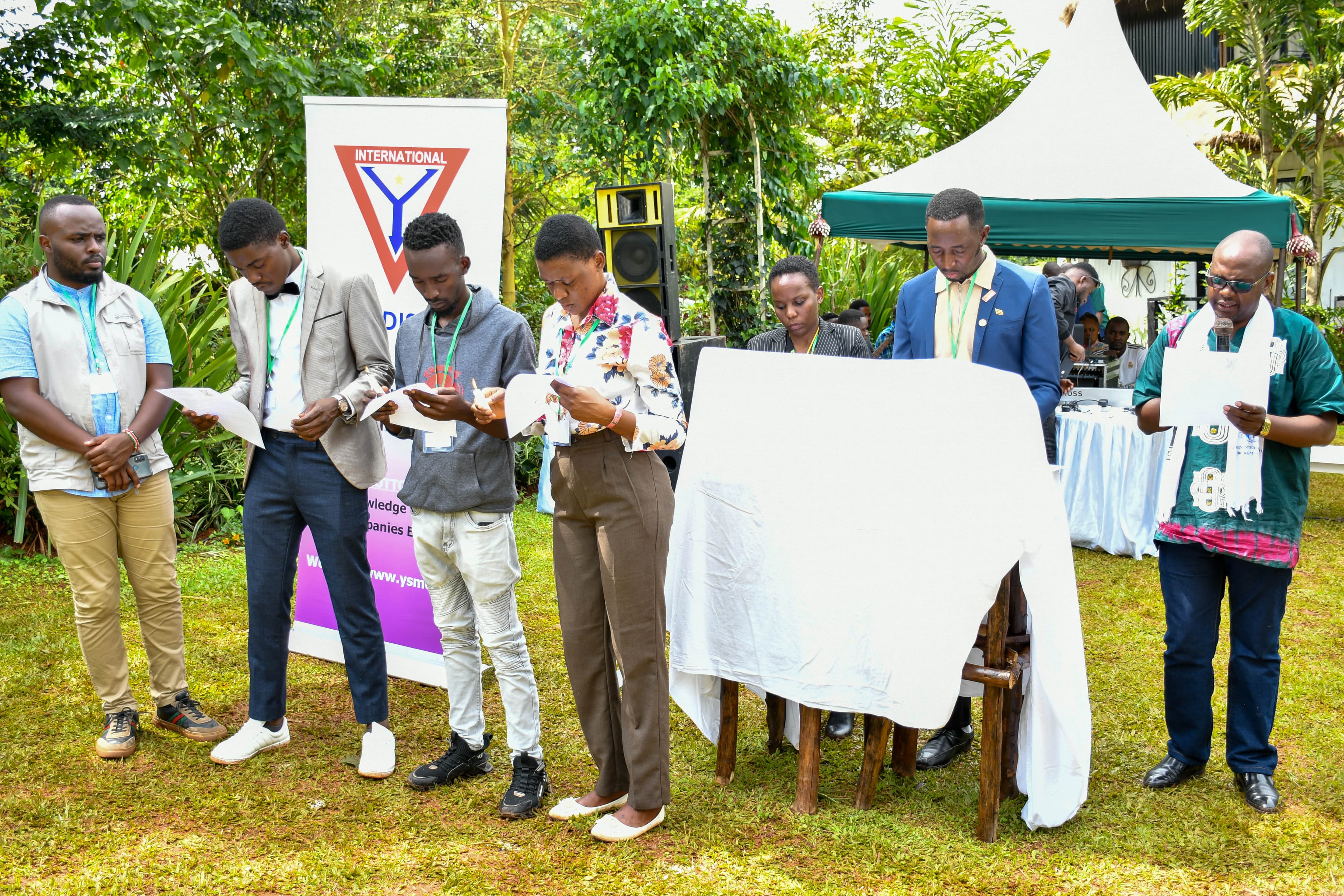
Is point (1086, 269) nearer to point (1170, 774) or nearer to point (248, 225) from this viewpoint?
point (1170, 774)

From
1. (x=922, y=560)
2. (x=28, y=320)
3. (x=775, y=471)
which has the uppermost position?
(x=28, y=320)

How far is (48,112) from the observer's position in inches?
277

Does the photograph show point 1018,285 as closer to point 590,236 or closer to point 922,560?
point 922,560

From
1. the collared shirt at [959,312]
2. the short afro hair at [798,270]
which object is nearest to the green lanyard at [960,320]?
the collared shirt at [959,312]

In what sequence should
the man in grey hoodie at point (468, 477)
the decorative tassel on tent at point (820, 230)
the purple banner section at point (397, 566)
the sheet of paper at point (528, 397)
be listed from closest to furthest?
1. the sheet of paper at point (528, 397)
2. the man in grey hoodie at point (468, 477)
3. the purple banner section at point (397, 566)
4. the decorative tassel on tent at point (820, 230)

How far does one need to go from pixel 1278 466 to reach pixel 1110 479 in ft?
12.8

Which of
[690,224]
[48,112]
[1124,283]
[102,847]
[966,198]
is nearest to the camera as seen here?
[102,847]

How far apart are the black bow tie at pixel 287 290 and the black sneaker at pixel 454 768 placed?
5.42ft

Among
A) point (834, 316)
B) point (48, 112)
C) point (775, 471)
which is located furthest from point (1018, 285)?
point (48, 112)

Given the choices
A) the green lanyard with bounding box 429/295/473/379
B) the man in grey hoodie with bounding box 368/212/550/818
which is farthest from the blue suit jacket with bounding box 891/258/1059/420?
the green lanyard with bounding box 429/295/473/379

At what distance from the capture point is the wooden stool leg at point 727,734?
3475 mm

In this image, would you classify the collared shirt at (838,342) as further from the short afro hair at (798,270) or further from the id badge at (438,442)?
the id badge at (438,442)

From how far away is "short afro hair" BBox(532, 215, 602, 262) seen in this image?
2771mm

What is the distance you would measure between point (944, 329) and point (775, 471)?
0.90m
